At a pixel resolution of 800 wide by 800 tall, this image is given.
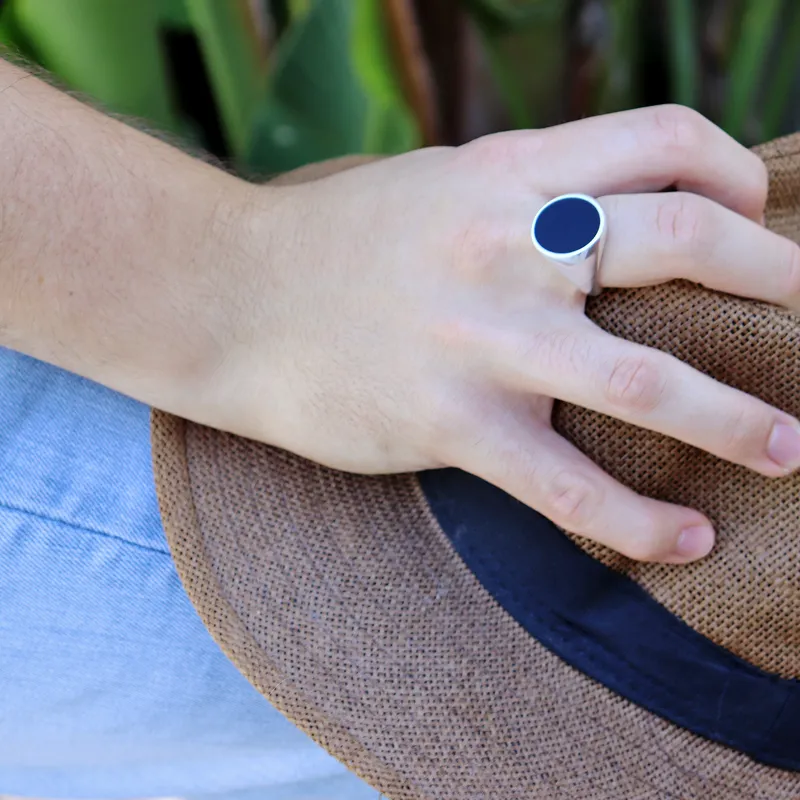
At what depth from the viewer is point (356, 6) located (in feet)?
2.35

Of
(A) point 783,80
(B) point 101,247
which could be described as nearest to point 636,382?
(B) point 101,247

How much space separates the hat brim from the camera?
473 mm

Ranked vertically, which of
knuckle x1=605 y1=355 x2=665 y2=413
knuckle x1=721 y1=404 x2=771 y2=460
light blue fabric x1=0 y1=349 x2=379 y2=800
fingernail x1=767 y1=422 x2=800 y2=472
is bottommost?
light blue fabric x1=0 y1=349 x2=379 y2=800

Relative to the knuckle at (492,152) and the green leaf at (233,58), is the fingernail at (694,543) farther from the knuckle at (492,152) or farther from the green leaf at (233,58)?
the green leaf at (233,58)

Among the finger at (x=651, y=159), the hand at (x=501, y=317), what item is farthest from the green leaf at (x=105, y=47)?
the finger at (x=651, y=159)

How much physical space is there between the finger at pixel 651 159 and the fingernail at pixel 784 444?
0.45ft

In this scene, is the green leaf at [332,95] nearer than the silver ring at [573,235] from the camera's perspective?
No

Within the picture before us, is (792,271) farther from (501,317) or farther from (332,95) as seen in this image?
(332,95)

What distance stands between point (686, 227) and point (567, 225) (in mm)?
63

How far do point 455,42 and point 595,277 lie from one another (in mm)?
429

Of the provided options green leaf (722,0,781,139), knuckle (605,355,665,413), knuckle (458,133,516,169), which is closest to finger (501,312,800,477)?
knuckle (605,355,665,413)

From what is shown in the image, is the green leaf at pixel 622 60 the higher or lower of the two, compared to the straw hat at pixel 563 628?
higher

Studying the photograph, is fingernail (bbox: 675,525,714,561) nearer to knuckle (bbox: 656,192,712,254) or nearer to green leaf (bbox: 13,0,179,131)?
knuckle (bbox: 656,192,712,254)

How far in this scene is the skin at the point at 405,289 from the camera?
0.45m
